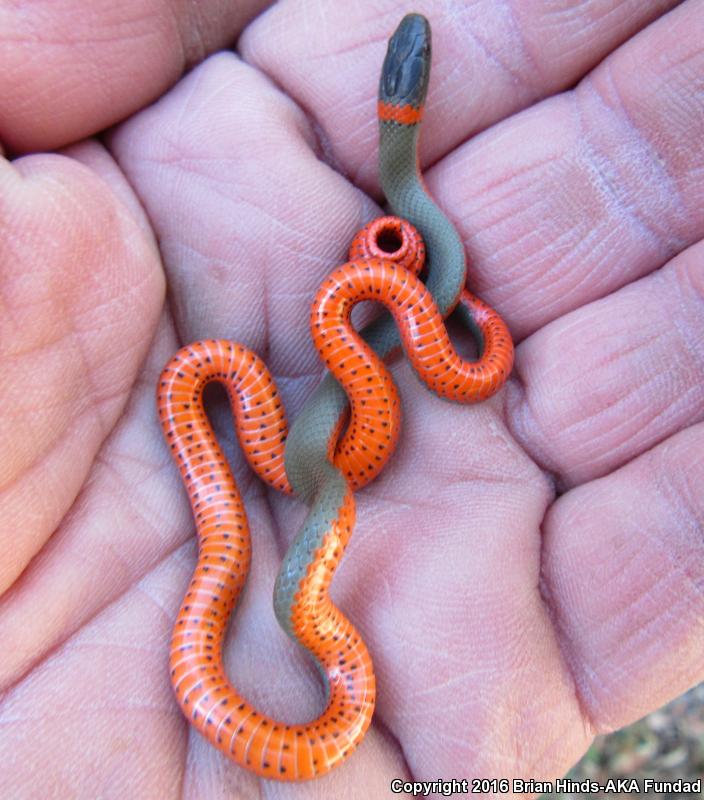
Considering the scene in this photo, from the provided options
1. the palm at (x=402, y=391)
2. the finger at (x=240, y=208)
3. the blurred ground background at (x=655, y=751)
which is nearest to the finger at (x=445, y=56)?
the palm at (x=402, y=391)

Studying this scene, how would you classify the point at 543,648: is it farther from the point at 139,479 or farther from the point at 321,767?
the point at 139,479

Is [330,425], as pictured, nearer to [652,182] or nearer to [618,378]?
[618,378]

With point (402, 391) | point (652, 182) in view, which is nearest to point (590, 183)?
point (652, 182)

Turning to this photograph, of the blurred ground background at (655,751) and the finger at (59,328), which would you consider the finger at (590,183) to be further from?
the blurred ground background at (655,751)

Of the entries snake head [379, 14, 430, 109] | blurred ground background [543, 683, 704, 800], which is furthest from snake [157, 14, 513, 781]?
blurred ground background [543, 683, 704, 800]

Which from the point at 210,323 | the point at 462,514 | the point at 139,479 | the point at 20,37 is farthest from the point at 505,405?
the point at 20,37

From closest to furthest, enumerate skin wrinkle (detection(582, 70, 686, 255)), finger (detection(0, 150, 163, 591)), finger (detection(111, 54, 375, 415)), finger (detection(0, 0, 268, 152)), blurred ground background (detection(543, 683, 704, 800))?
finger (detection(0, 150, 163, 591)), finger (detection(0, 0, 268, 152)), skin wrinkle (detection(582, 70, 686, 255)), finger (detection(111, 54, 375, 415)), blurred ground background (detection(543, 683, 704, 800))

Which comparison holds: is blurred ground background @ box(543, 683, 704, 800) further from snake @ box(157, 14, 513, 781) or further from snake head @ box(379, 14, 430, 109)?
snake head @ box(379, 14, 430, 109)
